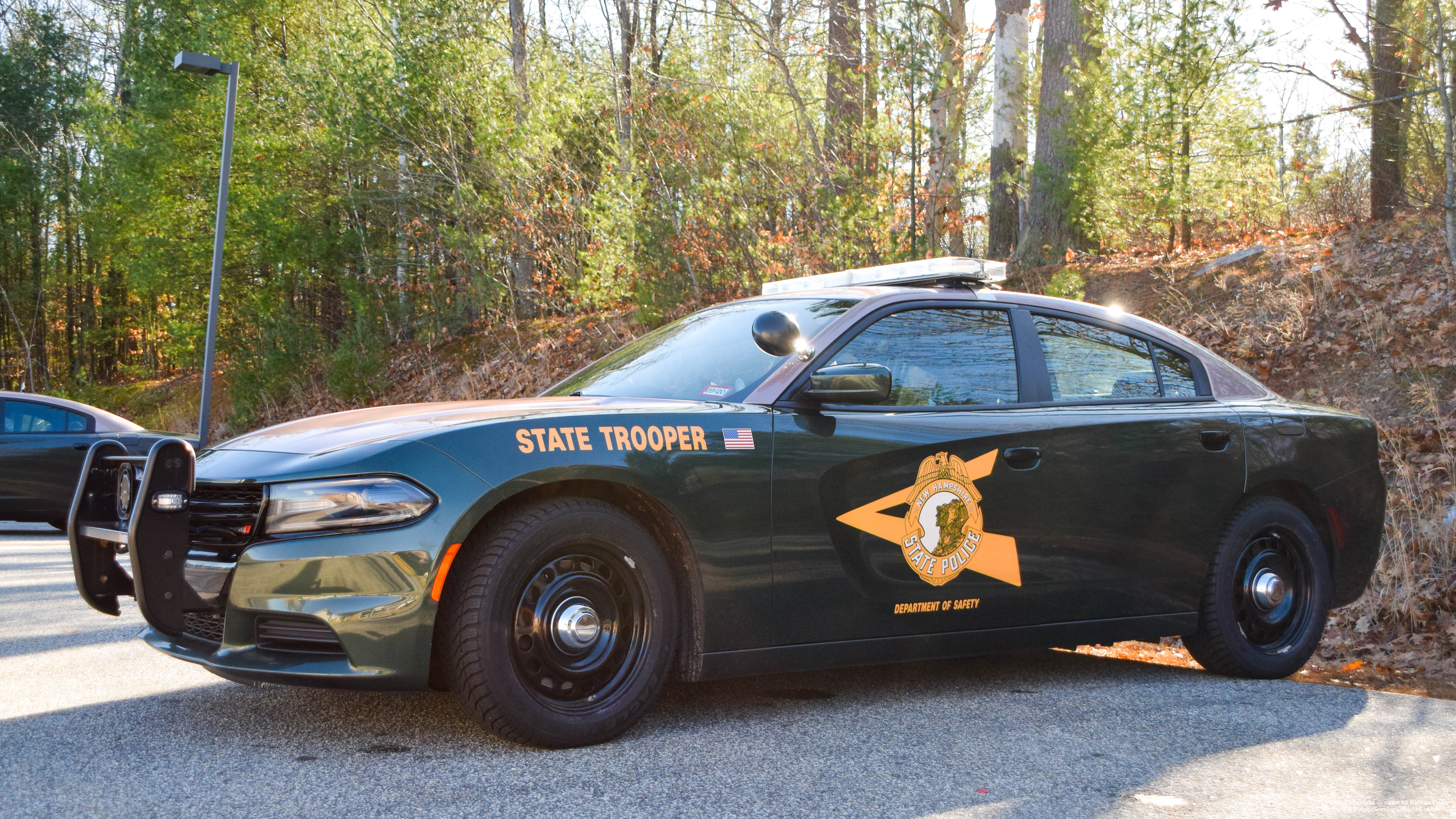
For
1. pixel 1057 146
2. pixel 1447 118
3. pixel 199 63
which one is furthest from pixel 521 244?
pixel 1447 118

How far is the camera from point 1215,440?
5020 millimetres

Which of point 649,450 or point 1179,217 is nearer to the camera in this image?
point 649,450

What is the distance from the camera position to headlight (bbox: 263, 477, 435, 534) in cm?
337

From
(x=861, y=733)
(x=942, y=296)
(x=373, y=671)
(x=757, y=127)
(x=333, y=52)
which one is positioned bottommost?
(x=861, y=733)

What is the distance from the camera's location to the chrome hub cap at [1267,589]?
17.0 feet

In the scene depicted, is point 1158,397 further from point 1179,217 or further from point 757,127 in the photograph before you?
point 757,127

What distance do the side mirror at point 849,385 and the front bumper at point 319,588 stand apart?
3.87ft

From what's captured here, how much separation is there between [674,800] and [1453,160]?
8248 mm

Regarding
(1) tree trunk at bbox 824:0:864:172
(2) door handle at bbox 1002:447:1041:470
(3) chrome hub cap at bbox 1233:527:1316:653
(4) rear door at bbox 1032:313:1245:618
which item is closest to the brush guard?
(2) door handle at bbox 1002:447:1041:470

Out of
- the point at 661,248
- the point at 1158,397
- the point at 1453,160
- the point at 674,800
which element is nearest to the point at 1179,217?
the point at 1453,160

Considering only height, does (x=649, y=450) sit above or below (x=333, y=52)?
below

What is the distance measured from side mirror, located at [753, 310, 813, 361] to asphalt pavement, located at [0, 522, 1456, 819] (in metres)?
1.30

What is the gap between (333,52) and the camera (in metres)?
21.9

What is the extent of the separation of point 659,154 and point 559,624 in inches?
518
